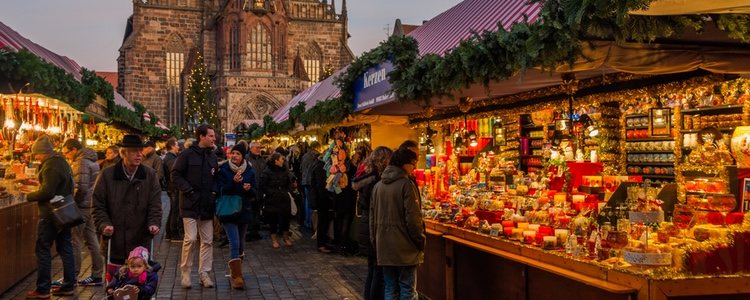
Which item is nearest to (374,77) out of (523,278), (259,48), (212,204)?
(212,204)

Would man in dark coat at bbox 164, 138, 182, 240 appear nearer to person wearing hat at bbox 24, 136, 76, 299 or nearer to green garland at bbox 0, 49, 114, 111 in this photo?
green garland at bbox 0, 49, 114, 111

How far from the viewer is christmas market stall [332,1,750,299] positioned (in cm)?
450

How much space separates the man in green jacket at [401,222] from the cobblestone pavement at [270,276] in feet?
7.17

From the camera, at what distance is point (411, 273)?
238 inches

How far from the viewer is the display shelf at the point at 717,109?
9.05 meters

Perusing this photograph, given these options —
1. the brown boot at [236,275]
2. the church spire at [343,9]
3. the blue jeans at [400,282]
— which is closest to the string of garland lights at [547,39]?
the blue jeans at [400,282]

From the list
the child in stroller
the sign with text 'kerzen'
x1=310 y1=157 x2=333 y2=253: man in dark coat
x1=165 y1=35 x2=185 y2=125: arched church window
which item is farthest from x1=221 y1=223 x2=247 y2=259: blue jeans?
x1=165 y1=35 x2=185 y2=125: arched church window

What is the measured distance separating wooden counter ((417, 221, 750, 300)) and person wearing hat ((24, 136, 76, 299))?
373 centimetres

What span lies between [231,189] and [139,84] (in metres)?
43.5

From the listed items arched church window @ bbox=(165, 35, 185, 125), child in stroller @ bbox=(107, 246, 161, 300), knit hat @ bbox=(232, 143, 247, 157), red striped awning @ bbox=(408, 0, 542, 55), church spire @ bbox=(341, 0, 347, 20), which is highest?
church spire @ bbox=(341, 0, 347, 20)

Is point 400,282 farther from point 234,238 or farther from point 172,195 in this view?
point 172,195

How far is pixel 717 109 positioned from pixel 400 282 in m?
5.62

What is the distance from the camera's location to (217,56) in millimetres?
50594

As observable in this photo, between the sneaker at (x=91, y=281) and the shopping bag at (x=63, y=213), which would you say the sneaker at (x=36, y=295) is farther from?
the sneaker at (x=91, y=281)
